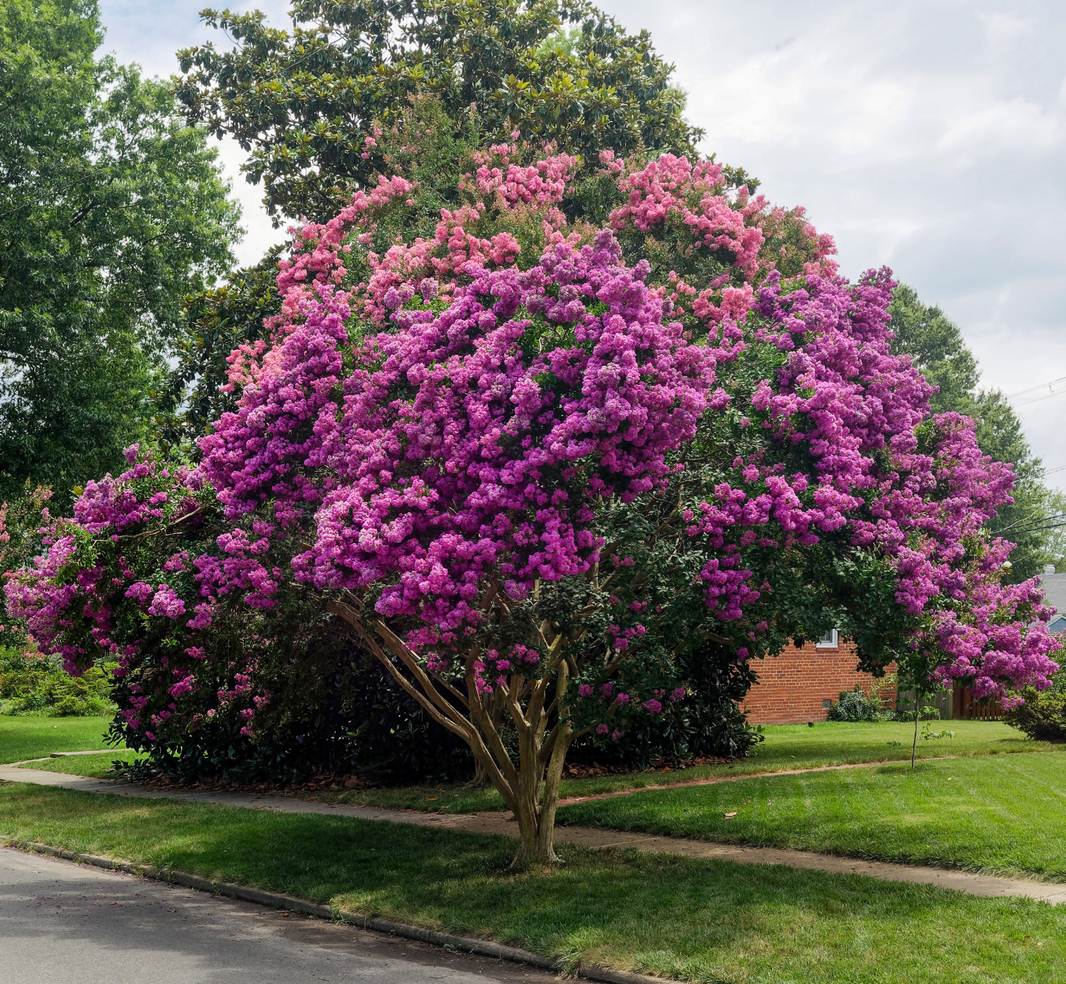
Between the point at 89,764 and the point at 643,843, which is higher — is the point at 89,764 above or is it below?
above

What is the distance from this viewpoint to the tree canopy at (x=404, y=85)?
56.8ft

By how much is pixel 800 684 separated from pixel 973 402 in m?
19.4

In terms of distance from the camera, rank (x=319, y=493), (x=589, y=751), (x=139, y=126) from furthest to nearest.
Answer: (x=139, y=126), (x=589, y=751), (x=319, y=493)

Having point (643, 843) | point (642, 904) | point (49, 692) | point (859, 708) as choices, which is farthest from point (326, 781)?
point (49, 692)

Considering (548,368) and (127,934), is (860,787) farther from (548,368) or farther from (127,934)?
(127,934)

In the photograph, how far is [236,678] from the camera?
47.3ft

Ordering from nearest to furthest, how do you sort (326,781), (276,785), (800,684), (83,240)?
(326,781)
(276,785)
(83,240)
(800,684)

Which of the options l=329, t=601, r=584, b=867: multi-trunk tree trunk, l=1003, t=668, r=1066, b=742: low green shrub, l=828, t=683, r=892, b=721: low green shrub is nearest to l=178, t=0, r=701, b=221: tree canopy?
l=329, t=601, r=584, b=867: multi-trunk tree trunk

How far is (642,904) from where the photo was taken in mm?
8258

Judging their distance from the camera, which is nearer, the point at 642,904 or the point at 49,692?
the point at 642,904

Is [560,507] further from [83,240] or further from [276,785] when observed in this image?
[83,240]

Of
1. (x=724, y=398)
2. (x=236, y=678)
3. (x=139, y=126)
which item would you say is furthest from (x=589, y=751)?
(x=139, y=126)

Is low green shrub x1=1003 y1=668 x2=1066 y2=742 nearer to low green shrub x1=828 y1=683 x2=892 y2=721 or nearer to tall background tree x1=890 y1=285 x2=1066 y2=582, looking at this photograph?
low green shrub x1=828 y1=683 x2=892 y2=721

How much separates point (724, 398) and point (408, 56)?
501 inches
